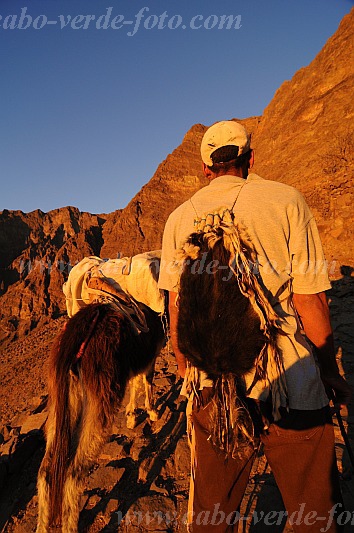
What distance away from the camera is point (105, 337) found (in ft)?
9.20

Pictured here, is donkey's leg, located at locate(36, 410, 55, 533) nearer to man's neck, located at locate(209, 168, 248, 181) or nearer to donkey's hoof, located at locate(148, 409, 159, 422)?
donkey's hoof, located at locate(148, 409, 159, 422)

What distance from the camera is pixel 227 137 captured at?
1.39 metres

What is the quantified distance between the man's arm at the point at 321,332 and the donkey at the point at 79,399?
182 cm

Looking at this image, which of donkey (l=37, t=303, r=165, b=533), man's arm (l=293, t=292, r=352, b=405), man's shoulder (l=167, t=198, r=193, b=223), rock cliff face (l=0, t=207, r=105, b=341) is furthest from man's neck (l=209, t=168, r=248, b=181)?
rock cliff face (l=0, t=207, r=105, b=341)

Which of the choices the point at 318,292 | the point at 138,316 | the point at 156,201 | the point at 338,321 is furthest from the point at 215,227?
the point at 156,201

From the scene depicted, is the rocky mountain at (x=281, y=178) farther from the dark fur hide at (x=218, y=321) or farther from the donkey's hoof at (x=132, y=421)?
the dark fur hide at (x=218, y=321)

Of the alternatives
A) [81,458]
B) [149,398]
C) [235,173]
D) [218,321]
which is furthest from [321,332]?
[149,398]

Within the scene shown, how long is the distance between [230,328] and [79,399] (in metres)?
1.76

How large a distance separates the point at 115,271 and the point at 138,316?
0.66 meters

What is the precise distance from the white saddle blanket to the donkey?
51 cm

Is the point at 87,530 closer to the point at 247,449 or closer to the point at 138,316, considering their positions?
the point at 138,316

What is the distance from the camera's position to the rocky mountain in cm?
1182

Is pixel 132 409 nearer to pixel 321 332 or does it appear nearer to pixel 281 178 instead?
pixel 321 332

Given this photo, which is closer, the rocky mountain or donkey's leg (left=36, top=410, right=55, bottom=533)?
donkey's leg (left=36, top=410, right=55, bottom=533)
